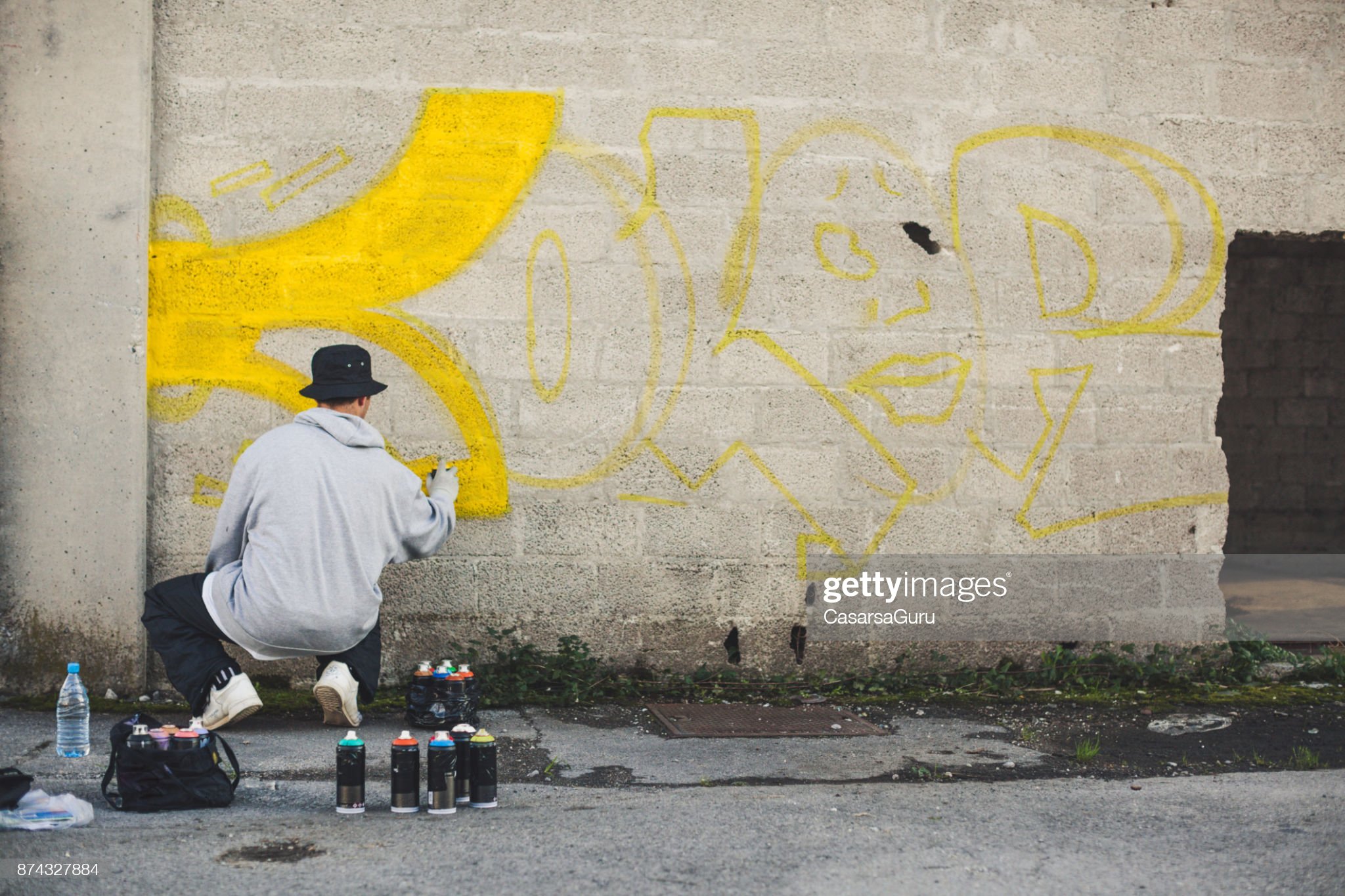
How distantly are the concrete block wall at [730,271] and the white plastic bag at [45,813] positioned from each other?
1696 millimetres

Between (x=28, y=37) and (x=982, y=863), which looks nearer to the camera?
(x=982, y=863)

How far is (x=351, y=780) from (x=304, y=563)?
0.96 m

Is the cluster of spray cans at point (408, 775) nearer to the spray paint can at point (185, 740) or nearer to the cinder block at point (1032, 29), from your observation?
the spray paint can at point (185, 740)

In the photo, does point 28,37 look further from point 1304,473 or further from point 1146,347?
point 1304,473

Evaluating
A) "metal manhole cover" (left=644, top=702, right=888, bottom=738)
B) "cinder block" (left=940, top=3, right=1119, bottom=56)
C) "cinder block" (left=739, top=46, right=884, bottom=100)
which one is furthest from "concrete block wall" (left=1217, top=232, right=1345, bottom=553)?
"metal manhole cover" (left=644, top=702, right=888, bottom=738)

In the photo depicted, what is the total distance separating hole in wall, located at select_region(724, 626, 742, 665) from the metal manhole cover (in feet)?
0.82

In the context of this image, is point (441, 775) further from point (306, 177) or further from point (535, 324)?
point (306, 177)

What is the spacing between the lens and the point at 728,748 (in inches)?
167

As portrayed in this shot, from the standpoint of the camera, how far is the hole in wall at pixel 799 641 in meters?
5.16

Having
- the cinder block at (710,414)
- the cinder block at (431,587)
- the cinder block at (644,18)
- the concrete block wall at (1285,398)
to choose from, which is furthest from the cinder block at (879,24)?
the concrete block wall at (1285,398)

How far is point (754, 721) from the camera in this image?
15.2 feet

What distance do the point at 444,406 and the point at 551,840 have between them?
2.18m

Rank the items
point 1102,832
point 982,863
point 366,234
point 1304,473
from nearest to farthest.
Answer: point 982,863
point 1102,832
point 366,234
point 1304,473

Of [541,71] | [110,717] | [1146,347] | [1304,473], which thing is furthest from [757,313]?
[1304,473]
